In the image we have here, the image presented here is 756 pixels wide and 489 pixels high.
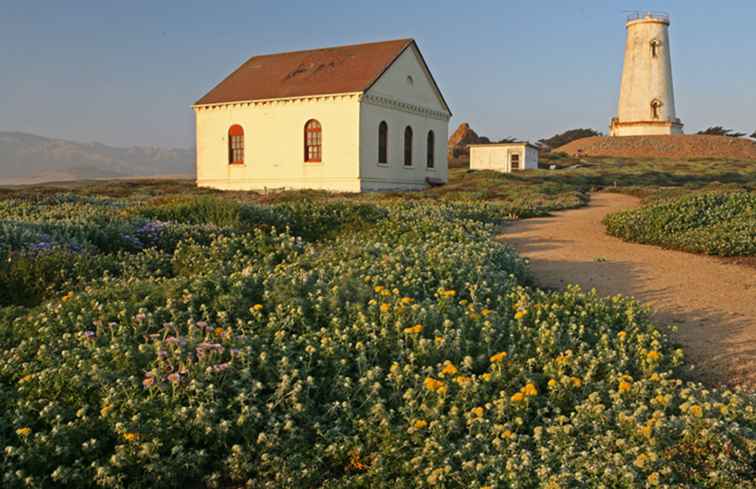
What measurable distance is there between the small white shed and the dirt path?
36523 millimetres

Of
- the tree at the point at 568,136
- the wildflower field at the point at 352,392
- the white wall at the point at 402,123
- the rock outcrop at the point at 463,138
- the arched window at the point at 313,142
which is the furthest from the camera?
the tree at the point at 568,136

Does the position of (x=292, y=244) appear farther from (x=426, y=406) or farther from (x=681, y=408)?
(x=681, y=408)

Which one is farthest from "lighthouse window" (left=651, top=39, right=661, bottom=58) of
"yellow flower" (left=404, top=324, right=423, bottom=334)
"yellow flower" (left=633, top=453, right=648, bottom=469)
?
"yellow flower" (left=633, top=453, right=648, bottom=469)

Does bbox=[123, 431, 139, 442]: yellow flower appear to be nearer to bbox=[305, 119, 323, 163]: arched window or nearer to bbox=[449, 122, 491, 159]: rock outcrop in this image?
bbox=[305, 119, 323, 163]: arched window

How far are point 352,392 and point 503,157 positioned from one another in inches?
1846

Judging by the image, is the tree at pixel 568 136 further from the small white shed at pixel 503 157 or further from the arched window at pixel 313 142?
the arched window at pixel 313 142

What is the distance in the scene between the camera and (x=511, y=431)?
4059 mm

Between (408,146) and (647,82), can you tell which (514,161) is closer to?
(408,146)

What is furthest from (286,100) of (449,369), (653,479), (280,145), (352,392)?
(653,479)

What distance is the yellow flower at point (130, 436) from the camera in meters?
3.65

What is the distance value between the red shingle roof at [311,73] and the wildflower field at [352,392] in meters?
25.0

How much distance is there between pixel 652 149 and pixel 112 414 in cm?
6932

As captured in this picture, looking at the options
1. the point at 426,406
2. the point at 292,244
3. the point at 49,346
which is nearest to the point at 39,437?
the point at 49,346

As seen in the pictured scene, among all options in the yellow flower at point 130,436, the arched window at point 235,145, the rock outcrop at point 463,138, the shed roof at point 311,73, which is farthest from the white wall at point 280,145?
the rock outcrop at point 463,138
